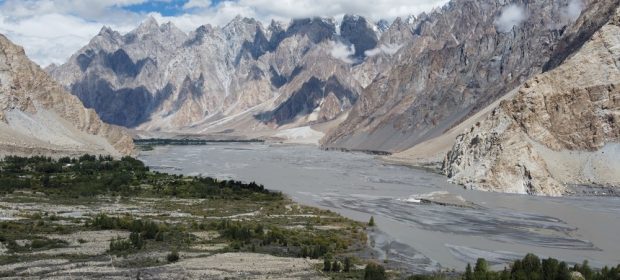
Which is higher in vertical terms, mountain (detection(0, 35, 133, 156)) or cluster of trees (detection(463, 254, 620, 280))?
mountain (detection(0, 35, 133, 156))

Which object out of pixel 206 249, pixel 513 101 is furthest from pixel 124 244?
pixel 513 101

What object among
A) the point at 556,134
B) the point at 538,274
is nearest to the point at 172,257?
the point at 538,274

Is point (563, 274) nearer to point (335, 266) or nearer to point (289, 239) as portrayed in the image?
point (335, 266)

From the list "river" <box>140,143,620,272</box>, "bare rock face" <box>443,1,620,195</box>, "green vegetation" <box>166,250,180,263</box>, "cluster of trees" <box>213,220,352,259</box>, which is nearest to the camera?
"green vegetation" <box>166,250,180,263</box>

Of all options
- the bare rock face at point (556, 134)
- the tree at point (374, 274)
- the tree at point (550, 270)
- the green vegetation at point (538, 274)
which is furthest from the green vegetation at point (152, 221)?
the bare rock face at point (556, 134)

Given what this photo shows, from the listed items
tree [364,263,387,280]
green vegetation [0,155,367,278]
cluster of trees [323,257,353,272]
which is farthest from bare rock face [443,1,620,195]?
tree [364,263,387,280]

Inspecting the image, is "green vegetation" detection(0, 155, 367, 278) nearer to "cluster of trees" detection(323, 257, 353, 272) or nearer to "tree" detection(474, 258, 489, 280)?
"cluster of trees" detection(323, 257, 353, 272)

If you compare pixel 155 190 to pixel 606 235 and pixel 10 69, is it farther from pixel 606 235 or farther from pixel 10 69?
pixel 10 69
